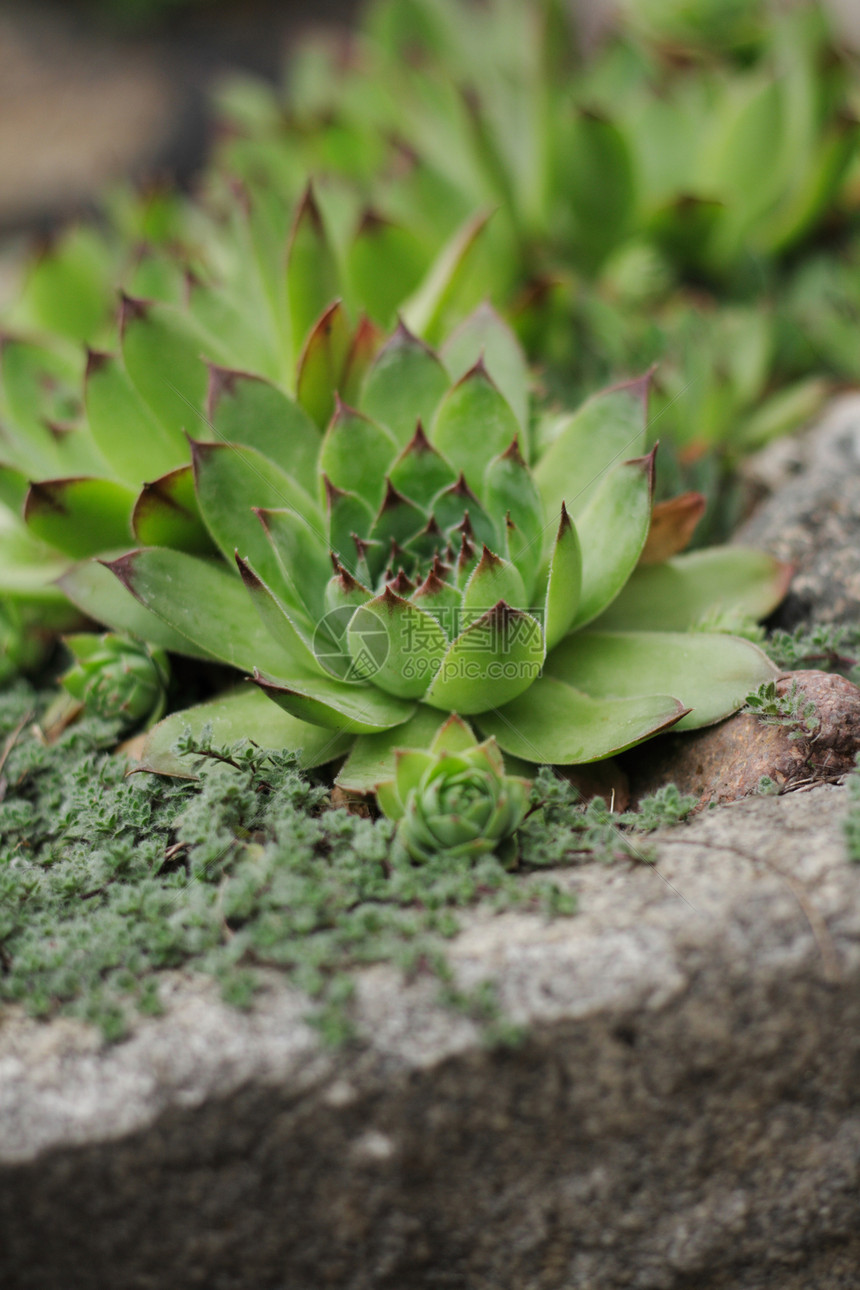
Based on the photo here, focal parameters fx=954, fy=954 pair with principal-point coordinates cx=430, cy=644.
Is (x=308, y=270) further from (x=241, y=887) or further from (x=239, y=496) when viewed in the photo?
(x=241, y=887)

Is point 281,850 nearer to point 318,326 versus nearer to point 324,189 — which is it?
point 318,326

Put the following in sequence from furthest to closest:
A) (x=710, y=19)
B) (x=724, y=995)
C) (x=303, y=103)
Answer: (x=303, y=103), (x=710, y=19), (x=724, y=995)

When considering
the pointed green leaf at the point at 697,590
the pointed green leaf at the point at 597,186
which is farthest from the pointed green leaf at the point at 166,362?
the pointed green leaf at the point at 597,186

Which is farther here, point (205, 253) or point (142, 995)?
point (205, 253)

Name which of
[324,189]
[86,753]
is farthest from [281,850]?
[324,189]

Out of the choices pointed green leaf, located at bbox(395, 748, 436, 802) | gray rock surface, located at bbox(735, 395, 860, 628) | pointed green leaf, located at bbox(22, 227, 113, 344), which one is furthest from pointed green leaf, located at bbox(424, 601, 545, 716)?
pointed green leaf, located at bbox(22, 227, 113, 344)

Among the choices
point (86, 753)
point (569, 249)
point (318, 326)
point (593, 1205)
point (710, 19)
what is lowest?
point (593, 1205)

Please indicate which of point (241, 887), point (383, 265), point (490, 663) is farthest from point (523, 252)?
point (241, 887)
